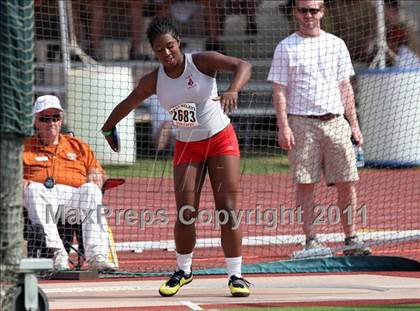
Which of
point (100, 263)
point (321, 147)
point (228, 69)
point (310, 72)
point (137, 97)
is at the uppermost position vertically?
point (310, 72)

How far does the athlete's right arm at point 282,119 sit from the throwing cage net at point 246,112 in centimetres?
102

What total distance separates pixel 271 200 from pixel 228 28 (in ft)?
12.1

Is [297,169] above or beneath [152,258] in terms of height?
above

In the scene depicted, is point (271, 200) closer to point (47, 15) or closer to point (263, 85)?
point (263, 85)

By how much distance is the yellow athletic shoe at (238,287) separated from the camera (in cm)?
831

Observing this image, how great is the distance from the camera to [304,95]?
34.8 ft

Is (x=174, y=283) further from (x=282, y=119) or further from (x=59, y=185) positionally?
(x=282, y=119)

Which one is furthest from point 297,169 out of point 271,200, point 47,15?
point 47,15

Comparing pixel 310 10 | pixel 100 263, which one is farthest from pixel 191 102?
pixel 310 10

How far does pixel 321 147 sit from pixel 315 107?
0.39 metres

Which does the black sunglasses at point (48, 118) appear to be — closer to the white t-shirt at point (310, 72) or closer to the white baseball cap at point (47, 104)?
the white baseball cap at point (47, 104)

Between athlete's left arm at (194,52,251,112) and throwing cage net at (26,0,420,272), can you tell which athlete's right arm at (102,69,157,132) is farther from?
throwing cage net at (26,0,420,272)

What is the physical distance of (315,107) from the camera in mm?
10602

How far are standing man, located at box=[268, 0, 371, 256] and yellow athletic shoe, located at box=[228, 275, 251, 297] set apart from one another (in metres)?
2.31
